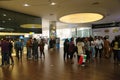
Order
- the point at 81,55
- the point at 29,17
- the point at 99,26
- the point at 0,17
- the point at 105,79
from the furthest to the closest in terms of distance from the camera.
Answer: the point at 99,26
the point at 29,17
the point at 0,17
the point at 81,55
the point at 105,79

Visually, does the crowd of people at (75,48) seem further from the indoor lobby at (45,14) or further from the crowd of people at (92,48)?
the indoor lobby at (45,14)

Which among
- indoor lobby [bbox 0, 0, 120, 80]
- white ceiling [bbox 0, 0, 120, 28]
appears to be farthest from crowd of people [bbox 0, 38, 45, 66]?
white ceiling [bbox 0, 0, 120, 28]

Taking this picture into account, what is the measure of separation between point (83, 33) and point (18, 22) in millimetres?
15116

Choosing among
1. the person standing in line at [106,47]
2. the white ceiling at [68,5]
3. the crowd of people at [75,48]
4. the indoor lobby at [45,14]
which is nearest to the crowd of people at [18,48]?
the crowd of people at [75,48]

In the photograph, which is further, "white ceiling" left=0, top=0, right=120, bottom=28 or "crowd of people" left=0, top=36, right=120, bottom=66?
"white ceiling" left=0, top=0, right=120, bottom=28

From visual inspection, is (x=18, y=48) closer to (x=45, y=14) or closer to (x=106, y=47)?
(x=45, y=14)

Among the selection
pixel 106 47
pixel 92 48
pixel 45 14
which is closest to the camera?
pixel 92 48

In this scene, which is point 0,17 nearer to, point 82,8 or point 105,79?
point 82,8

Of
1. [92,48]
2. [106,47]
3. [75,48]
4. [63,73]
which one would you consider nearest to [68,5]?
[92,48]

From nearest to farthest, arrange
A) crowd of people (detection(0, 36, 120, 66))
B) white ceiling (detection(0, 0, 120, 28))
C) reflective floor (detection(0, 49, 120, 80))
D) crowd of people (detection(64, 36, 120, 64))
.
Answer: reflective floor (detection(0, 49, 120, 80)) < crowd of people (detection(0, 36, 120, 66)) < crowd of people (detection(64, 36, 120, 64)) < white ceiling (detection(0, 0, 120, 28))

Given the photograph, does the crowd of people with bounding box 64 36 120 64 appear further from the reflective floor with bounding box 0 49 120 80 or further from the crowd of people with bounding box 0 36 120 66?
the reflective floor with bounding box 0 49 120 80

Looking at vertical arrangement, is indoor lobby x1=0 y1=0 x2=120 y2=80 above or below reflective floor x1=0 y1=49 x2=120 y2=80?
above

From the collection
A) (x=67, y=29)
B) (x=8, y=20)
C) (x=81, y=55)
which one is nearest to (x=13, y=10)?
(x=8, y=20)

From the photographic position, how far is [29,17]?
1412 centimetres
